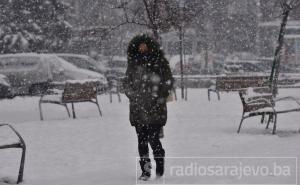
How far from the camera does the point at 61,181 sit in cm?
729

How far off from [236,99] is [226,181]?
11611 millimetres

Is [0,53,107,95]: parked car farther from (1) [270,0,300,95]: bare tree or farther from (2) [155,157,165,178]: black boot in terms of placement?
(2) [155,157,165,178]: black boot

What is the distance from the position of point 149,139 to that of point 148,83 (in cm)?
62

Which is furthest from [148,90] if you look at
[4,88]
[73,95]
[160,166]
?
[4,88]

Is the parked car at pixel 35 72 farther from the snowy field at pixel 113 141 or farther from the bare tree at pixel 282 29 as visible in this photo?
the bare tree at pixel 282 29

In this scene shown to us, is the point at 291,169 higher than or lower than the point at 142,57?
lower

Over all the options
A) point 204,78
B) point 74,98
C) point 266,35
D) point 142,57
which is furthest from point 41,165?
point 266,35

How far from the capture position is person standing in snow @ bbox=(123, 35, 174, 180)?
689 centimetres

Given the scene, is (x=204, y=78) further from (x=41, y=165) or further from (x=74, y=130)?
(x=41, y=165)

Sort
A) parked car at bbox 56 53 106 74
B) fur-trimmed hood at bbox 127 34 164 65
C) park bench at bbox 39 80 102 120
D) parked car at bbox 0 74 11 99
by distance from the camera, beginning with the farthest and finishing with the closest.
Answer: parked car at bbox 56 53 106 74
parked car at bbox 0 74 11 99
park bench at bbox 39 80 102 120
fur-trimmed hood at bbox 127 34 164 65

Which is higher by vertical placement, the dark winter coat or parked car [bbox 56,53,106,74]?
the dark winter coat

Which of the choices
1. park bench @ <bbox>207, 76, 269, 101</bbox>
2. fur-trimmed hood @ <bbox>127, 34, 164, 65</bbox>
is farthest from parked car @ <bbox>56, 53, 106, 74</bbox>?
fur-trimmed hood @ <bbox>127, 34, 164, 65</bbox>

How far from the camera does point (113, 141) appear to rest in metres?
10.4

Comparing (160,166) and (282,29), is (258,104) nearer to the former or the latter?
(282,29)
